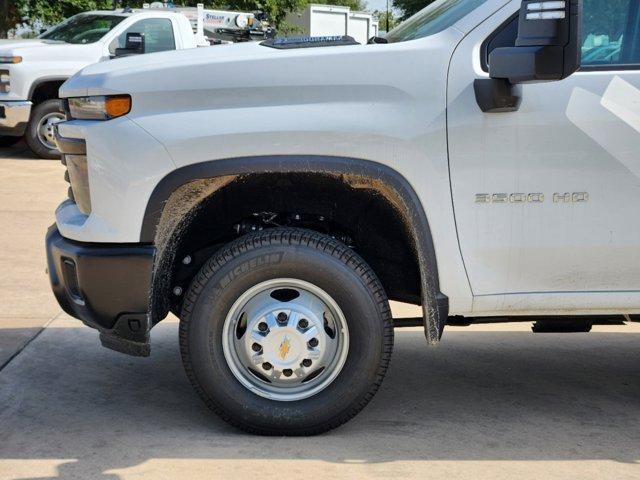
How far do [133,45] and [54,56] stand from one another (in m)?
1.12

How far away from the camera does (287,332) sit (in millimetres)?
4367

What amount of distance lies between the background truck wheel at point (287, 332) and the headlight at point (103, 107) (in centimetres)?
69

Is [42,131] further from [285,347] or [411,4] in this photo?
[411,4]

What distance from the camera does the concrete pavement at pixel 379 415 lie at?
4.17 m

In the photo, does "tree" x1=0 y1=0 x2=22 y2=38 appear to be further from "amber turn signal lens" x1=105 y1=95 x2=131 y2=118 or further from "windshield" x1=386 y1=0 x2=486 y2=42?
"amber turn signal lens" x1=105 y1=95 x2=131 y2=118

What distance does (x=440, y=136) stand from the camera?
4223 mm

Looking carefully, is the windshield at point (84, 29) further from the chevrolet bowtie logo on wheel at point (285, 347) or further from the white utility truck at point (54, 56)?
the chevrolet bowtie logo on wheel at point (285, 347)

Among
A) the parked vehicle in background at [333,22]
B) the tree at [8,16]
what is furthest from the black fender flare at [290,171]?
the parked vehicle in background at [333,22]

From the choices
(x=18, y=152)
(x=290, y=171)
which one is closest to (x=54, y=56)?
(x=18, y=152)

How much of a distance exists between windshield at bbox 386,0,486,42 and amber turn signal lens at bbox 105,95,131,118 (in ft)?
3.84

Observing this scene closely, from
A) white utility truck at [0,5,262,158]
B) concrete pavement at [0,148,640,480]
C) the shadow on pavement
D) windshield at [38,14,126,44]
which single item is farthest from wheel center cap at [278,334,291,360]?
windshield at [38,14,126,44]

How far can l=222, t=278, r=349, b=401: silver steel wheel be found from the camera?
438 centimetres

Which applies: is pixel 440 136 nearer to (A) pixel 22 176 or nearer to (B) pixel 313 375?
(B) pixel 313 375

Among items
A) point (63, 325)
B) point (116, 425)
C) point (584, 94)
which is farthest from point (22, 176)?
point (584, 94)
